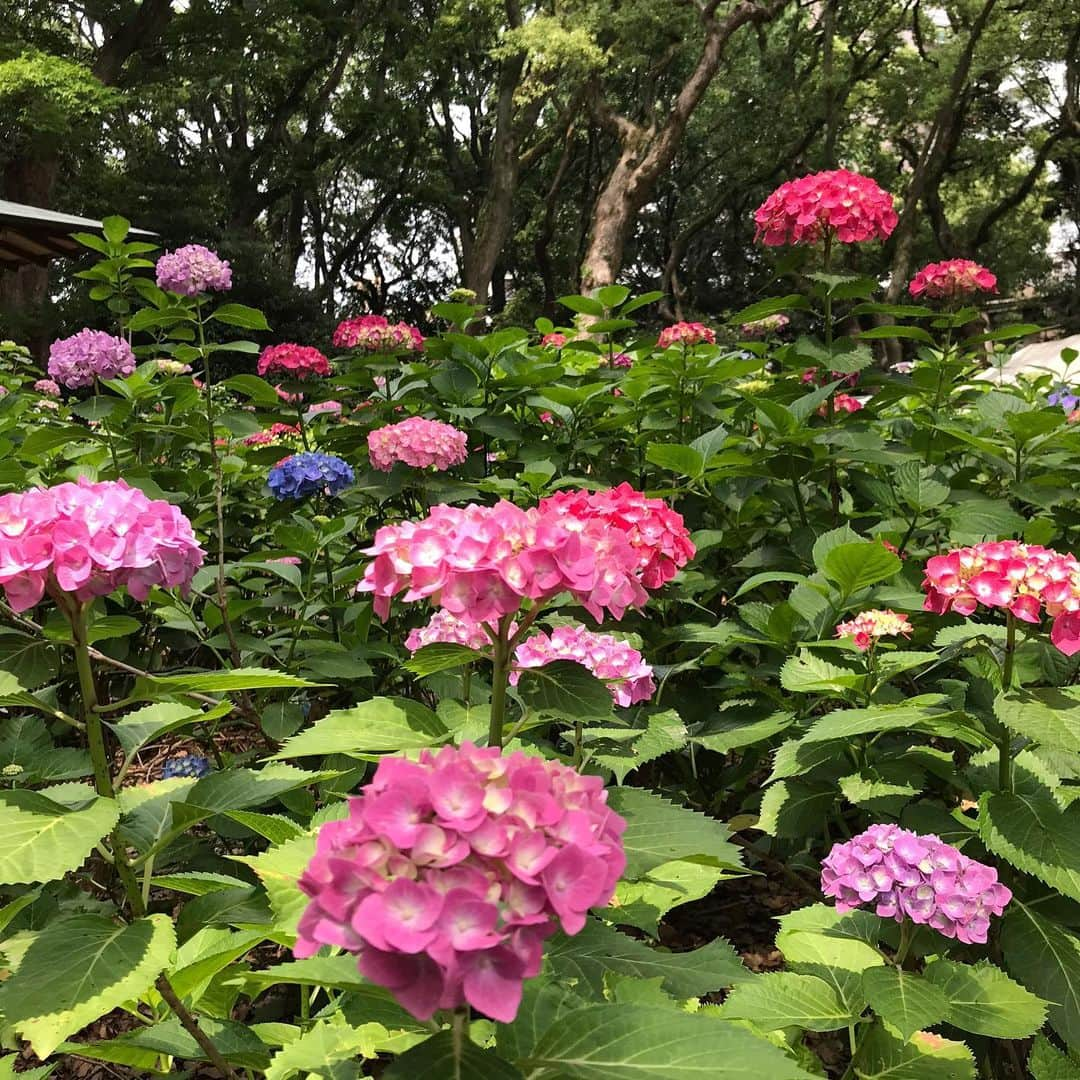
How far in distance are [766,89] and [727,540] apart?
20.0 meters

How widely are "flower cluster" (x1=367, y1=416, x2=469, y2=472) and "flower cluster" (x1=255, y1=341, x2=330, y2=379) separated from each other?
1.02 metres

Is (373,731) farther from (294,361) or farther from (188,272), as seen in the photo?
(294,361)

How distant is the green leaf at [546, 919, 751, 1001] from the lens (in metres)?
0.99

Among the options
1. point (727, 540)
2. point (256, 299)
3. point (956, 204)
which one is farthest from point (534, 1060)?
point (956, 204)

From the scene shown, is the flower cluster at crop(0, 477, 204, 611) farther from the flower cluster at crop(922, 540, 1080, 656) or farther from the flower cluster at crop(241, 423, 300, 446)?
the flower cluster at crop(241, 423, 300, 446)

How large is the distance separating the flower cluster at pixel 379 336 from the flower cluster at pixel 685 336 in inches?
43.3

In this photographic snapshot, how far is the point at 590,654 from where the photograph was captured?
5.69 ft

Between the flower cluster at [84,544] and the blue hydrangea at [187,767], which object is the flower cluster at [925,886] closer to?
the flower cluster at [84,544]

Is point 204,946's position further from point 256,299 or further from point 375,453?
point 256,299

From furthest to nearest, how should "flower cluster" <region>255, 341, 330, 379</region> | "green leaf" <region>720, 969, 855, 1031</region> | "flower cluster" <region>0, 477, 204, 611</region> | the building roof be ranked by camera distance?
the building roof
"flower cluster" <region>255, 341, 330, 379</region>
"green leaf" <region>720, 969, 855, 1031</region>
"flower cluster" <region>0, 477, 204, 611</region>

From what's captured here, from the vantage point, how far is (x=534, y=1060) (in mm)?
775

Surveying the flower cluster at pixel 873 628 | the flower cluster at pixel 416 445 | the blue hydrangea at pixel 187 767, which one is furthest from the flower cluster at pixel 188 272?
the flower cluster at pixel 873 628

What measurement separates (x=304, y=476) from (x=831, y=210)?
191 cm

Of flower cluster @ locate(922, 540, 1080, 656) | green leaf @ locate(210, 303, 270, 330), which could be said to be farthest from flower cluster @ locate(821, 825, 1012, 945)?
green leaf @ locate(210, 303, 270, 330)
